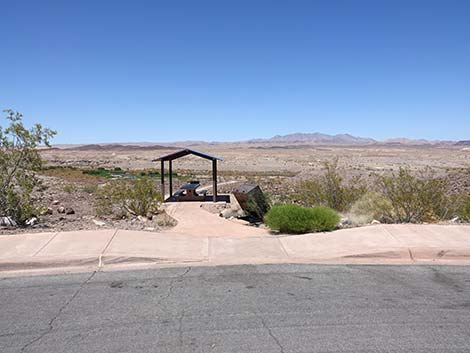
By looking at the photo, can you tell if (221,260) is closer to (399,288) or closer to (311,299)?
(311,299)

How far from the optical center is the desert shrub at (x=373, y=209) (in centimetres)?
1404

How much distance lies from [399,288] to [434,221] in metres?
6.97

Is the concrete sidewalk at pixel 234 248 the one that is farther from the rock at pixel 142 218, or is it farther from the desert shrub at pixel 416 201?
the rock at pixel 142 218

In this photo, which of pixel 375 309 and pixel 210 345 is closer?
pixel 210 345

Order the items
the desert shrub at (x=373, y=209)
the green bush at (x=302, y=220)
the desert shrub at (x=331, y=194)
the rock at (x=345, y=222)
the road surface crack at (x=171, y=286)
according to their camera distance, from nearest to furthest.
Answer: the road surface crack at (x=171, y=286), the green bush at (x=302, y=220), the rock at (x=345, y=222), the desert shrub at (x=373, y=209), the desert shrub at (x=331, y=194)

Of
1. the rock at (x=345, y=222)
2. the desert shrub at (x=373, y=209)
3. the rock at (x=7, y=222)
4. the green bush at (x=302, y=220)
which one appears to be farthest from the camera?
the desert shrub at (x=373, y=209)

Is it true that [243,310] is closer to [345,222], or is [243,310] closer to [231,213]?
[345,222]

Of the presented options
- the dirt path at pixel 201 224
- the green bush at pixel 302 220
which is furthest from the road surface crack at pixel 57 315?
the dirt path at pixel 201 224

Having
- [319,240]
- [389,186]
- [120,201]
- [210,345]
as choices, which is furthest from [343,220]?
[210,345]

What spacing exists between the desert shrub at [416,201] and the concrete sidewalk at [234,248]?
3.28 meters

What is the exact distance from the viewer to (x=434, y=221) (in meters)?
13.1

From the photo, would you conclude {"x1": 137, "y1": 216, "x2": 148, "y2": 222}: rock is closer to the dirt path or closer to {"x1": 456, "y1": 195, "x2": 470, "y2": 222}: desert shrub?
the dirt path

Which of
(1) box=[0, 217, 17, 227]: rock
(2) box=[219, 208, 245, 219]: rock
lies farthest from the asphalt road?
(2) box=[219, 208, 245, 219]: rock

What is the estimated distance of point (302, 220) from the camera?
11.5m
